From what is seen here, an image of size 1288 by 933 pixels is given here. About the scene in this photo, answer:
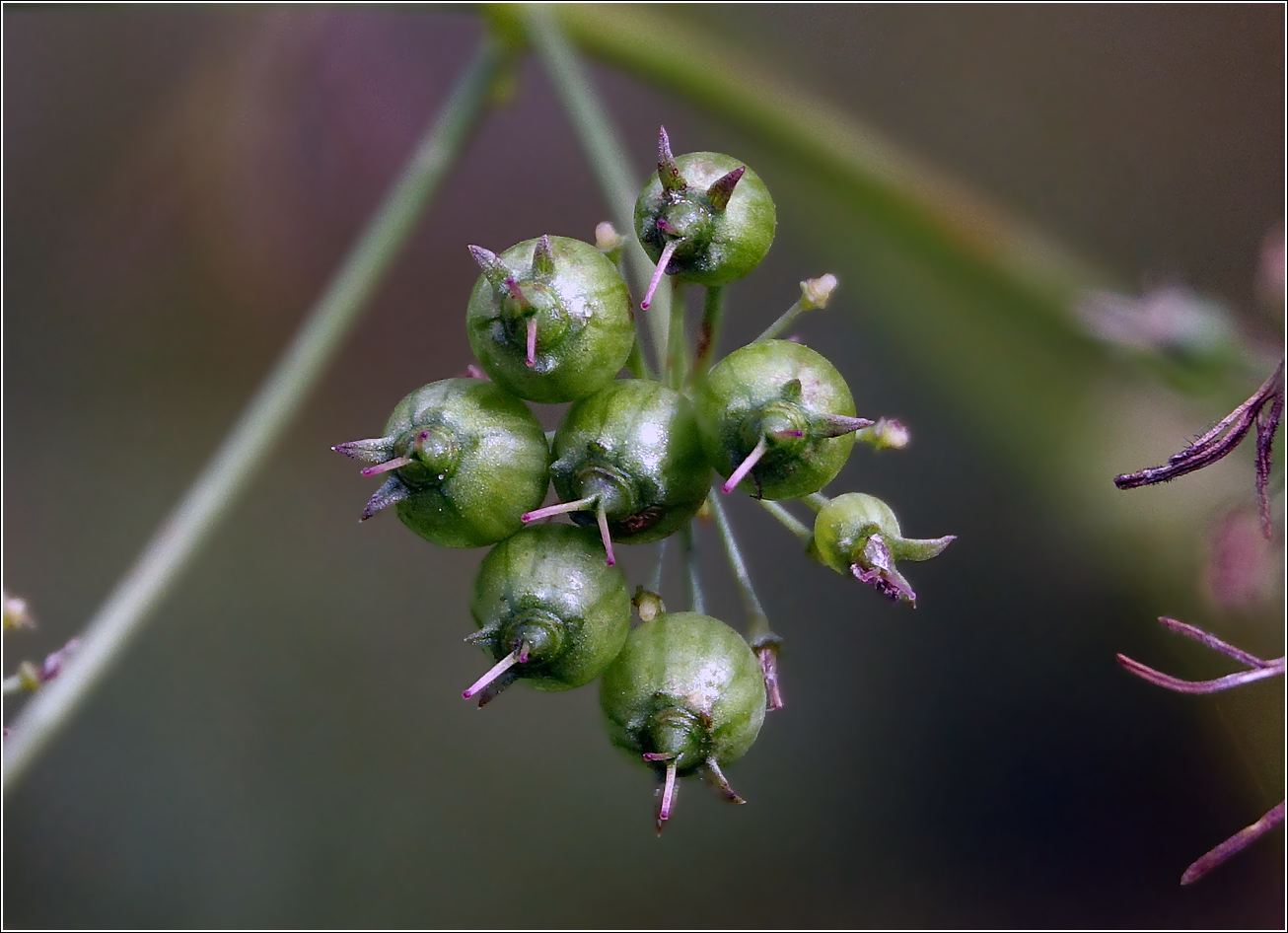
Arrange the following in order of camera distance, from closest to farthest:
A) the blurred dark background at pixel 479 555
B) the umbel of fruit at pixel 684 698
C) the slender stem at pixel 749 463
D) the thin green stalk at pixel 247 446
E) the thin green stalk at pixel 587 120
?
the slender stem at pixel 749 463 < the umbel of fruit at pixel 684 698 < the thin green stalk at pixel 247 446 < the thin green stalk at pixel 587 120 < the blurred dark background at pixel 479 555

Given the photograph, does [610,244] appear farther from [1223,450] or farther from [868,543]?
[1223,450]

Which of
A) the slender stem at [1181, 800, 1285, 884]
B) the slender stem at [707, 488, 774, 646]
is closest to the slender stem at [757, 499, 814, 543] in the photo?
the slender stem at [707, 488, 774, 646]

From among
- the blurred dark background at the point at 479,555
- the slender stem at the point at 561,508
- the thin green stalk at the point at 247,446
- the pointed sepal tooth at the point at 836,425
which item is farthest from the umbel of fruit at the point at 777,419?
the blurred dark background at the point at 479,555

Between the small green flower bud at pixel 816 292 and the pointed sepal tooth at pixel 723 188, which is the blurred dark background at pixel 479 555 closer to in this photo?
the small green flower bud at pixel 816 292

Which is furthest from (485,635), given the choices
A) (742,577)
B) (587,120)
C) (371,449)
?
(587,120)

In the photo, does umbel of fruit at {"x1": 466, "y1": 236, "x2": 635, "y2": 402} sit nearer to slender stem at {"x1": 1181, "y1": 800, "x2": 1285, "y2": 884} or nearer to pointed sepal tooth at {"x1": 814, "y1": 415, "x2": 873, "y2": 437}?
pointed sepal tooth at {"x1": 814, "y1": 415, "x2": 873, "y2": 437}

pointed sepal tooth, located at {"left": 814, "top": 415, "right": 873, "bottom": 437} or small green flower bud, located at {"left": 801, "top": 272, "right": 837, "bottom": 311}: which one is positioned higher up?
small green flower bud, located at {"left": 801, "top": 272, "right": 837, "bottom": 311}
